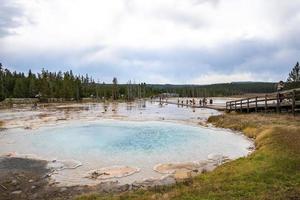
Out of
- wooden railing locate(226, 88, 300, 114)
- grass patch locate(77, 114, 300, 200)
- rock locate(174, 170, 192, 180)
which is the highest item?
wooden railing locate(226, 88, 300, 114)

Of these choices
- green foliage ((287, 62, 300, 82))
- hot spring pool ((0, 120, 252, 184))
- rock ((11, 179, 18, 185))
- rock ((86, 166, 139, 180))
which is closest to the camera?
rock ((11, 179, 18, 185))

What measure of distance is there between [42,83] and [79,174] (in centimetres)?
11568

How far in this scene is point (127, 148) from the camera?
25.1 meters

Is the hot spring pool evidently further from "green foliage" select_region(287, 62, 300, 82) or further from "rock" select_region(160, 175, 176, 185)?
"green foliage" select_region(287, 62, 300, 82)

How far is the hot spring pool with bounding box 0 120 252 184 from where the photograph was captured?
1939 centimetres

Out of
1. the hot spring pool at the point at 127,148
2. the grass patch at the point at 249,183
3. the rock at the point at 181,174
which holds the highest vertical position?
the grass patch at the point at 249,183

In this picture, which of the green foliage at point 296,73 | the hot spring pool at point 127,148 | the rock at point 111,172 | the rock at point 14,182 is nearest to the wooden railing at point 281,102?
the hot spring pool at point 127,148

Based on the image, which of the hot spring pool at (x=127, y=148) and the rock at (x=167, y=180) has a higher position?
the rock at (x=167, y=180)

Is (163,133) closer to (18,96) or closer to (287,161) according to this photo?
(287,161)

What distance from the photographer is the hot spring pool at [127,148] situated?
19.4 metres

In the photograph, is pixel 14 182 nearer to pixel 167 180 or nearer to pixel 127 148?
pixel 167 180

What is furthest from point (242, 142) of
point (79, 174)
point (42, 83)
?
point (42, 83)

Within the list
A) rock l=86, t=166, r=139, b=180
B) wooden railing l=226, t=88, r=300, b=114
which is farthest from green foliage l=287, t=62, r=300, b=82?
rock l=86, t=166, r=139, b=180

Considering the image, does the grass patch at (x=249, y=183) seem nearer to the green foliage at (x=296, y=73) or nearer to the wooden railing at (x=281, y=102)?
the wooden railing at (x=281, y=102)
